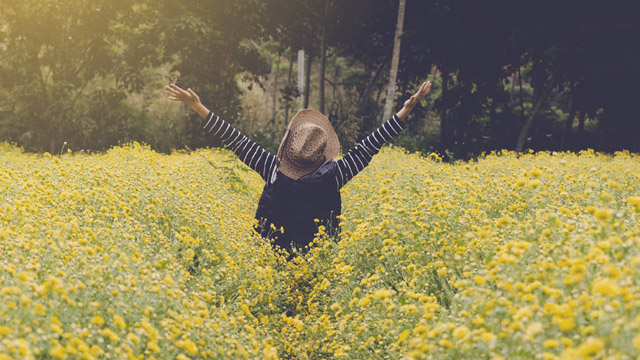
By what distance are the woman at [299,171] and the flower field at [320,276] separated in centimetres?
35

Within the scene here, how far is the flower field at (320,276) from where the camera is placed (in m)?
2.04

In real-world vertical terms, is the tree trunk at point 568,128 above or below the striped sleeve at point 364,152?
above

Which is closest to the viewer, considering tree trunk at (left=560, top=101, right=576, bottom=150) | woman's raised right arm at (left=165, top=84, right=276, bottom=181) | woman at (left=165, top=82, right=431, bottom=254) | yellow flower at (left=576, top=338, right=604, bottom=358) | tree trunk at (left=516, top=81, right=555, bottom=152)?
yellow flower at (left=576, top=338, right=604, bottom=358)

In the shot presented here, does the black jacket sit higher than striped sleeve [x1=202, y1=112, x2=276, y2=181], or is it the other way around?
striped sleeve [x1=202, y1=112, x2=276, y2=181]

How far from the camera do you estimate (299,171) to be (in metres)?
4.81

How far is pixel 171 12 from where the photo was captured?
1770 cm

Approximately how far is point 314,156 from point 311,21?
1738cm

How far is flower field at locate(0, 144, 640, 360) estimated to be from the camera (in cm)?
204

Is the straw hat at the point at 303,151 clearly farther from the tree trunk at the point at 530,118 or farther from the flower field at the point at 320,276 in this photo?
the tree trunk at the point at 530,118

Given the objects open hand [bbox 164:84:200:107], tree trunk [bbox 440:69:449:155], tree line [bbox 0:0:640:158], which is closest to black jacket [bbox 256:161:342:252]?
open hand [bbox 164:84:200:107]

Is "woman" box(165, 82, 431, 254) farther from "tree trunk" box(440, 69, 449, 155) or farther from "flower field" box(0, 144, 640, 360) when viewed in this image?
"tree trunk" box(440, 69, 449, 155)

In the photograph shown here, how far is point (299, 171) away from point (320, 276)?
42.9 inches

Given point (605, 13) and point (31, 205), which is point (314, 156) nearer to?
point (31, 205)

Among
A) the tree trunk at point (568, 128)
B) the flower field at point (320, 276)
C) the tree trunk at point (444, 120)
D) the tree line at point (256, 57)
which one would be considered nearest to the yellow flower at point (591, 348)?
the flower field at point (320, 276)
